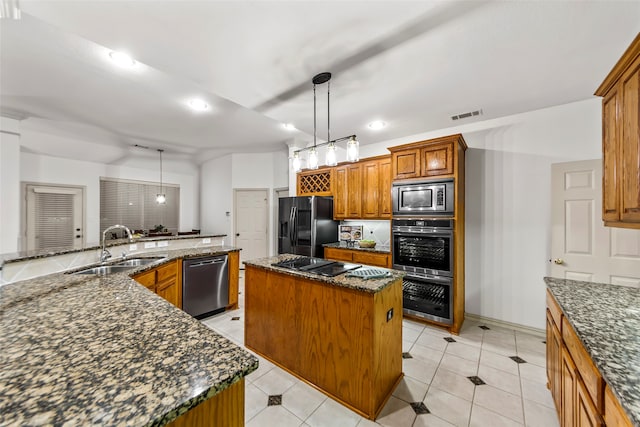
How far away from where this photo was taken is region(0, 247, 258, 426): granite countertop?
601 millimetres

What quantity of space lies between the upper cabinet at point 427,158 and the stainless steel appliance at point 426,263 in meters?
0.60

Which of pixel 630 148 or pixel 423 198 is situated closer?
pixel 630 148

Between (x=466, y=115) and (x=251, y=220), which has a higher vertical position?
(x=466, y=115)

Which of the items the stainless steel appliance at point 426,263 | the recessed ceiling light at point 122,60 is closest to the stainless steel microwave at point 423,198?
the stainless steel appliance at point 426,263

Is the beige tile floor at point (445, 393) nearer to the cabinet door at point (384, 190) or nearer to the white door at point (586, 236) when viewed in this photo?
the white door at point (586, 236)

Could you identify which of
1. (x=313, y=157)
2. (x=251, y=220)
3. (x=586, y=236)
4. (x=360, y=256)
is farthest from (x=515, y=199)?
(x=251, y=220)

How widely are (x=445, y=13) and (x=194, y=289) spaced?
11.9ft

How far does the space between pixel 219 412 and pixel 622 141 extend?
233 centimetres

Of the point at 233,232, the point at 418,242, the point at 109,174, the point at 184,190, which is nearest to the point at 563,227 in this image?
the point at 418,242

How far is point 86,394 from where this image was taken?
2.13 ft

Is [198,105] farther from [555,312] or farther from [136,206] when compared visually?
[136,206]

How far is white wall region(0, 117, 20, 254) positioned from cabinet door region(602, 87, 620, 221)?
621 cm

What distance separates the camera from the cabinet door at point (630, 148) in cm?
125

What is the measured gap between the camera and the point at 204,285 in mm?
3242
